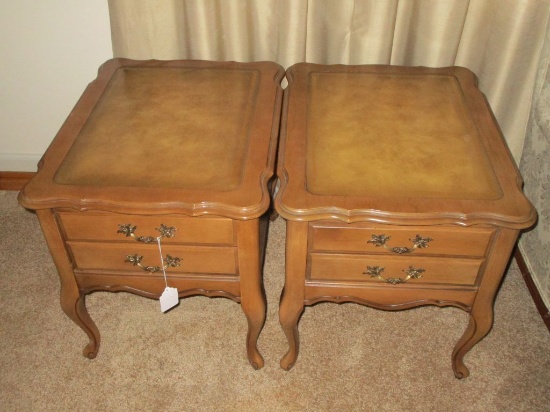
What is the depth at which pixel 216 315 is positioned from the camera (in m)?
2.01

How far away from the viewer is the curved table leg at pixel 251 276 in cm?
137

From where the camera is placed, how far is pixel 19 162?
8.00 feet

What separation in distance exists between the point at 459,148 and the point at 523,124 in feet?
2.20

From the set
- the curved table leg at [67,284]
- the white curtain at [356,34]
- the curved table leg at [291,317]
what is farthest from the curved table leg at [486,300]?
the curved table leg at [67,284]

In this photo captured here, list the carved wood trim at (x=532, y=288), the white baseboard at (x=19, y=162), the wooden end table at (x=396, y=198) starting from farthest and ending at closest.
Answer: the white baseboard at (x=19, y=162), the carved wood trim at (x=532, y=288), the wooden end table at (x=396, y=198)

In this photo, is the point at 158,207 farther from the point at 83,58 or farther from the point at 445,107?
the point at 83,58

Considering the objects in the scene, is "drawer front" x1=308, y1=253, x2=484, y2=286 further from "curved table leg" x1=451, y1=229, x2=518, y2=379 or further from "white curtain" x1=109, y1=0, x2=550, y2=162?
"white curtain" x1=109, y1=0, x2=550, y2=162

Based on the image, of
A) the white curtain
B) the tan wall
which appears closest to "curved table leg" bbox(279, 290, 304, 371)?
the white curtain

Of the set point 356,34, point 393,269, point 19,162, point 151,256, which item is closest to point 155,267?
point 151,256

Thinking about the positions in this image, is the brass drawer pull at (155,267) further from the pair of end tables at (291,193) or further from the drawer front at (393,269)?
the drawer front at (393,269)

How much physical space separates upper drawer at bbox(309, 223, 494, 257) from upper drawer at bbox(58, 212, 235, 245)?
0.81ft

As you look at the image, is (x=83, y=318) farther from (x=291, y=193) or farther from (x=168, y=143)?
(x=291, y=193)

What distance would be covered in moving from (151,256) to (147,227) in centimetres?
12

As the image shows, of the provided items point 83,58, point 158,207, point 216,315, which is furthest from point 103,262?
point 83,58
